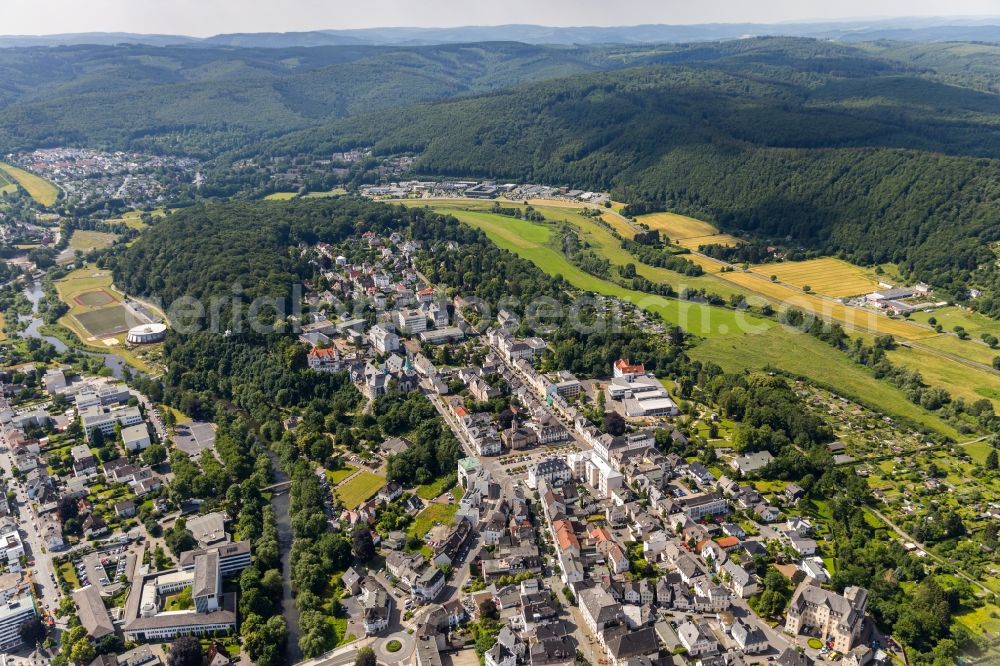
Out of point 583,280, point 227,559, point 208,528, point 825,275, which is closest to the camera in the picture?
point 227,559

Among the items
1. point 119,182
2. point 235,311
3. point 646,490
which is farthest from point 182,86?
point 646,490

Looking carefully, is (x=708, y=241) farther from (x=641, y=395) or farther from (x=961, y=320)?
(x=641, y=395)

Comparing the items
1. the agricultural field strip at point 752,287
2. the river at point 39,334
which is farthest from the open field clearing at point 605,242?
the river at point 39,334

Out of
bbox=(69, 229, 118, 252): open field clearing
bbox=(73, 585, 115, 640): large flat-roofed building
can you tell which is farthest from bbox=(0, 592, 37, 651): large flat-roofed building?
bbox=(69, 229, 118, 252): open field clearing

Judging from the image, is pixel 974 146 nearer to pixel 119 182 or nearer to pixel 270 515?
pixel 270 515

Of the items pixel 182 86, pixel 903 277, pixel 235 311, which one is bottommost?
pixel 903 277

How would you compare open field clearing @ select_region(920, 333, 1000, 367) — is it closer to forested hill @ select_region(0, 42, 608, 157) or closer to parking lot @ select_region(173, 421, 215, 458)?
parking lot @ select_region(173, 421, 215, 458)

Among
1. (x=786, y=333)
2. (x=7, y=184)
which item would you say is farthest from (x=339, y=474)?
(x=7, y=184)

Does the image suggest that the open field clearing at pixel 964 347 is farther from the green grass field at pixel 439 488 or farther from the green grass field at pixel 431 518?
the green grass field at pixel 431 518

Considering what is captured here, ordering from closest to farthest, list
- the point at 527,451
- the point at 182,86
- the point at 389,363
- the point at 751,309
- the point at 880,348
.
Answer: the point at 527,451 → the point at 389,363 → the point at 880,348 → the point at 751,309 → the point at 182,86
